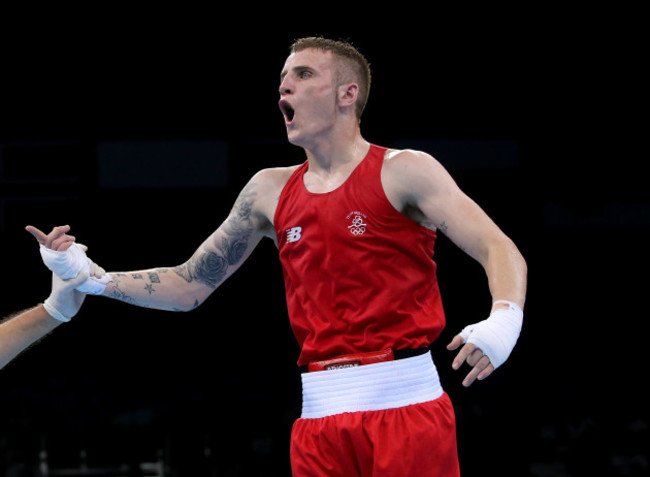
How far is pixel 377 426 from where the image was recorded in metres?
2.33

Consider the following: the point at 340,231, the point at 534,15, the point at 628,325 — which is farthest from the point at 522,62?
the point at 340,231

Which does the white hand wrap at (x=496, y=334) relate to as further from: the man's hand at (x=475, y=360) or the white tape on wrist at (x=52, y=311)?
the white tape on wrist at (x=52, y=311)

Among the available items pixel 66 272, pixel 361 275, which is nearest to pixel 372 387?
pixel 361 275

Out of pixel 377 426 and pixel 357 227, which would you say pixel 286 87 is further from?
pixel 377 426

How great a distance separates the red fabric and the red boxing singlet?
0.20 meters

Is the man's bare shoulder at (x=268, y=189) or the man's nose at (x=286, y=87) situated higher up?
the man's nose at (x=286, y=87)

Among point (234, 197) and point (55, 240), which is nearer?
point (55, 240)

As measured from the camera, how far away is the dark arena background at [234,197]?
634 cm

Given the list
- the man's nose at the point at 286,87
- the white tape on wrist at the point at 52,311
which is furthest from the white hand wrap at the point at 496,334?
the white tape on wrist at the point at 52,311

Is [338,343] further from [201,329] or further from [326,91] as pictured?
[201,329]

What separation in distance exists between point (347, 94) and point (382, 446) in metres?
1.15

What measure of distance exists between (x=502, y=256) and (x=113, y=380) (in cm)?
581

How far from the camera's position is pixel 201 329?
7602 millimetres

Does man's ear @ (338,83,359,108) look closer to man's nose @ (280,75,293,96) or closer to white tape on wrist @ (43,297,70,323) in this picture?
man's nose @ (280,75,293,96)
